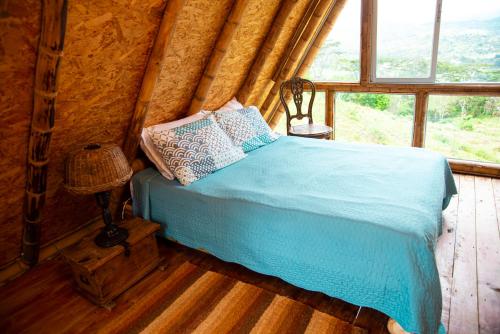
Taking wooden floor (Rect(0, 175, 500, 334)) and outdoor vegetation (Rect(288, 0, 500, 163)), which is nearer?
wooden floor (Rect(0, 175, 500, 334))

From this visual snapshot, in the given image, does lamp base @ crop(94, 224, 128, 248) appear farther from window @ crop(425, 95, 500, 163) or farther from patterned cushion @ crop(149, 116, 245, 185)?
window @ crop(425, 95, 500, 163)

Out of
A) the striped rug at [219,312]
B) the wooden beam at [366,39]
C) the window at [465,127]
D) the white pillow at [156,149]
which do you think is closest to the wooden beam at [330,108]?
the wooden beam at [366,39]

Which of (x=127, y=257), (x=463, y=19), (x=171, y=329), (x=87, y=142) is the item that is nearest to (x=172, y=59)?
(x=87, y=142)

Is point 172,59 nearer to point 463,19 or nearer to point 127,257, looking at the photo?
point 127,257

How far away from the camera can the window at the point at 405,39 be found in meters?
3.29

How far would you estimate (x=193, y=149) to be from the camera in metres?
2.35

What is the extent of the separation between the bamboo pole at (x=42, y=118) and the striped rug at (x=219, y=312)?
884 millimetres

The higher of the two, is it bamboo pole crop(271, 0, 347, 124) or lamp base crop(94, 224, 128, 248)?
bamboo pole crop(271, 0, 347, 124)

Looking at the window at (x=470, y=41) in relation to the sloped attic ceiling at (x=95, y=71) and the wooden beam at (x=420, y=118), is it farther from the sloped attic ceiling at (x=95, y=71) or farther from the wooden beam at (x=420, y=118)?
the sloped attic ceiling at (x=95, y=71)

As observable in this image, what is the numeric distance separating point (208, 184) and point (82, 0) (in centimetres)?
124

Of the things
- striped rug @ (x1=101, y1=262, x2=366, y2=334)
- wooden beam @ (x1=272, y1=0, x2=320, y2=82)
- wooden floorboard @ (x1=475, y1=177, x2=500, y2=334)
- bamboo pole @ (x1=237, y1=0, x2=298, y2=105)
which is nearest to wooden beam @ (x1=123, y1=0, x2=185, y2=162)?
striped rug @ (x1=101, y1=262, x2=366, y2=334)

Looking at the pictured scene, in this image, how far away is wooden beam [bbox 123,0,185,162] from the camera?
6.05 feet

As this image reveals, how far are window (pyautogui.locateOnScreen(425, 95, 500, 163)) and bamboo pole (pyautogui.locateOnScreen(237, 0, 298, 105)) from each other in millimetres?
1858

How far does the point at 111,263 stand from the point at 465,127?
12.1 feet
